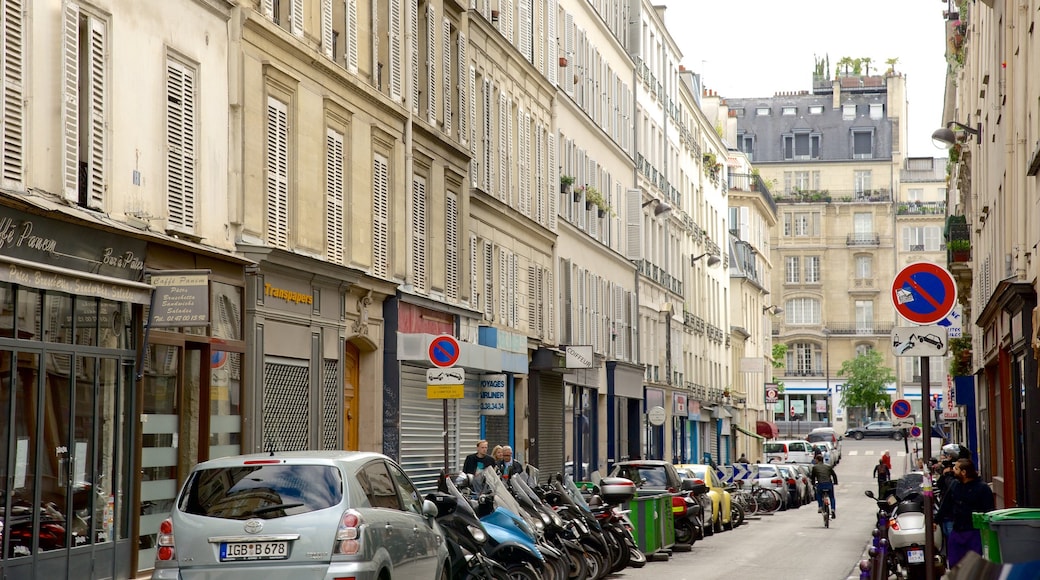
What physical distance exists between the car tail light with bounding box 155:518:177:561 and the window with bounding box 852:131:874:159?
402 feet

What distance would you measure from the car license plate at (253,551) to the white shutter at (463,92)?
19.2m

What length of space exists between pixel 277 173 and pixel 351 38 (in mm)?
3856

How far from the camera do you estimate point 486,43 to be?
33438 millimetres

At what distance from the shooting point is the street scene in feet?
46.8

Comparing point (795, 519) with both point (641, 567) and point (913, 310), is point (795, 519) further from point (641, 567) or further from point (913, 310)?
point (913, 310)

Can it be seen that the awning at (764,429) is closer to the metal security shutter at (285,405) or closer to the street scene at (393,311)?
the street scene at (393,311)

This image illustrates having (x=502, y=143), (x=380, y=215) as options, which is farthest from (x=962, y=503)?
(x=502, y=143)

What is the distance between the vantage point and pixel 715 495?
34281 mm

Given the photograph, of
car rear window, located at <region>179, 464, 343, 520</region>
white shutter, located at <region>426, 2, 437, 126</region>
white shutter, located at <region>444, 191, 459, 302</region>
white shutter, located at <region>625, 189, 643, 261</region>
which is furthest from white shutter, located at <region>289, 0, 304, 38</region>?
white shutter, located at <region>625, 189, 643, 261</region>

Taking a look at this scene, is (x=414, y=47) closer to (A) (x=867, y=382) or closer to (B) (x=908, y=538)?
(B) (x=908, y=538)

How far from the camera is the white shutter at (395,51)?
26.4 meters

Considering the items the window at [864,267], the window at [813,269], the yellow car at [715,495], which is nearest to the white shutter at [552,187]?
the yellow car at [715,495]

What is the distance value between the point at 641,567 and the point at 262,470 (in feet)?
35.3

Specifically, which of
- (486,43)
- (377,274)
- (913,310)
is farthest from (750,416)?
(913,310)
